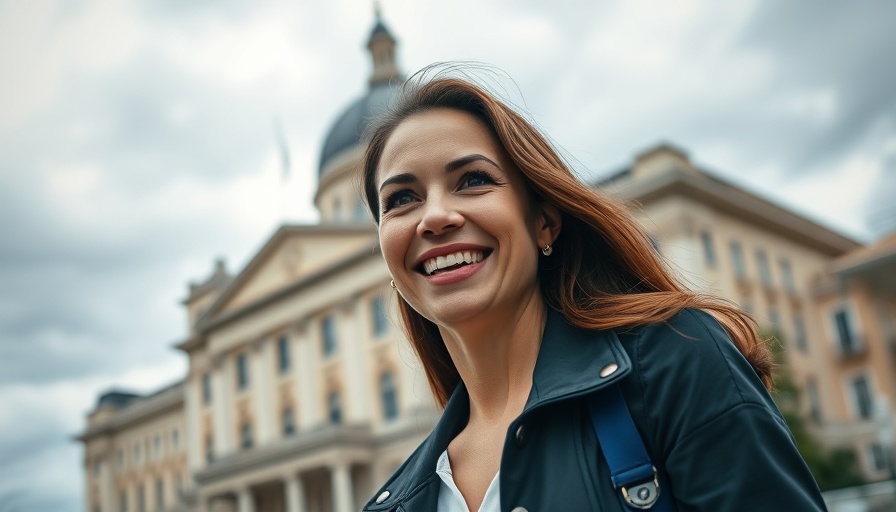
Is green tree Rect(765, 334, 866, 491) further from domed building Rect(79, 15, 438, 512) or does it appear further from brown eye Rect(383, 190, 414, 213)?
brown eye Rect(383, 190, 414, 213)

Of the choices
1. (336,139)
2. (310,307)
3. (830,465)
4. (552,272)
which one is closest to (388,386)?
(310,307)

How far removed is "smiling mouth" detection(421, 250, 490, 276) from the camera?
6.22 feet

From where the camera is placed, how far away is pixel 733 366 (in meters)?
1.52

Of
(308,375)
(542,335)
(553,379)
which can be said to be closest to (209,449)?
(308,375)

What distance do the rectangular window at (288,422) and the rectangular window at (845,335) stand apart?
23.5 m

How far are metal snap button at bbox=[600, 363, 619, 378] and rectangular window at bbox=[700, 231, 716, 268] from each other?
112ft

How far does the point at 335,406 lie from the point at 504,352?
40250 millimetres

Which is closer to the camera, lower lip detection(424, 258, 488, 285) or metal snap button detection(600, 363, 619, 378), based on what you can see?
metal snap button detection(600, 363, 619, 378)

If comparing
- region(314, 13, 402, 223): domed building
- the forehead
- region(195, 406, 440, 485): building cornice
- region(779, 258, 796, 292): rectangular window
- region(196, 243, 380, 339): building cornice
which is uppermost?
region(314, 13, 402, 223): domed building

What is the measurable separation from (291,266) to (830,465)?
24.2 meters

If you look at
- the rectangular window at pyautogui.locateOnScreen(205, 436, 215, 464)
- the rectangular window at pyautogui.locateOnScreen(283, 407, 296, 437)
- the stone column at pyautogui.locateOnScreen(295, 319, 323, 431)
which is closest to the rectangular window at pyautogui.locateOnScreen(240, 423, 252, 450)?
the rectangular window at pyautogui.locateOnScreen(283, 407, 296, 437)

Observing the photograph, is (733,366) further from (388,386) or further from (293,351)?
(293,351)

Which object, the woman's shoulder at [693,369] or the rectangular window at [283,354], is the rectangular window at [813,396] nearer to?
the rectangular window at [283,354]

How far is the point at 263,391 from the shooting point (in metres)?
44.5
